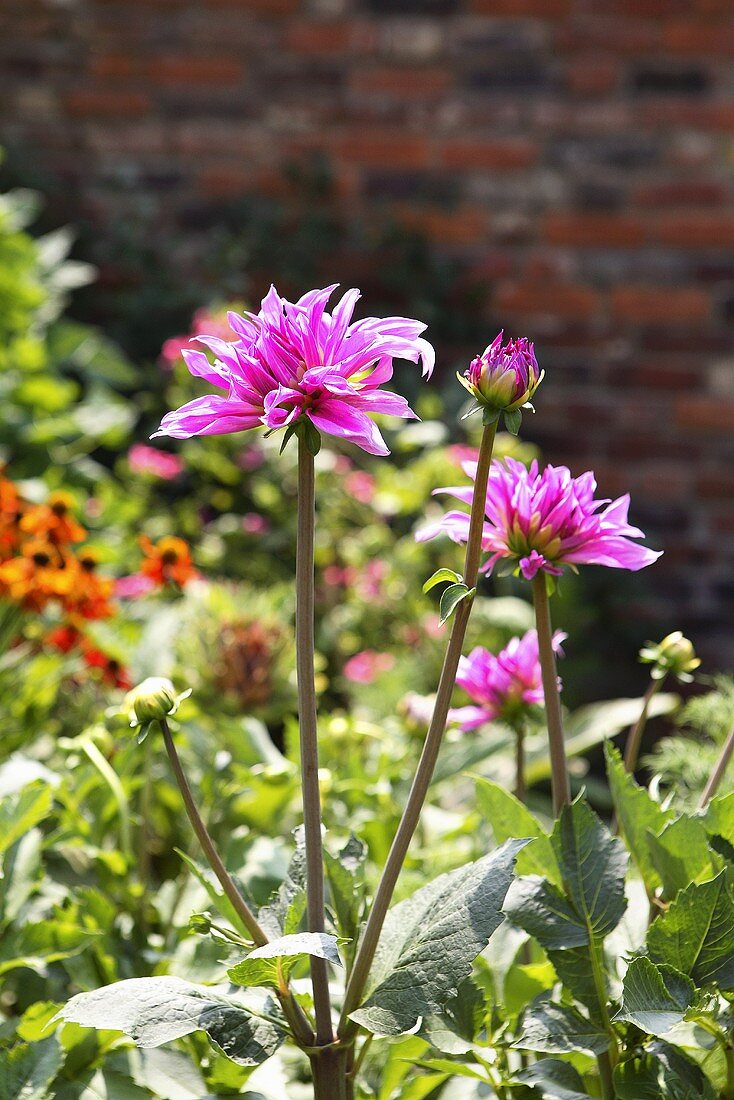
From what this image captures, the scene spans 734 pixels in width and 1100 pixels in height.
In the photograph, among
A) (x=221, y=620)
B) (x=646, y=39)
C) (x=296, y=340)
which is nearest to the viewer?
(x=296, y=340)

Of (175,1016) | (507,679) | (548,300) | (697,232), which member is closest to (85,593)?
(507,679)

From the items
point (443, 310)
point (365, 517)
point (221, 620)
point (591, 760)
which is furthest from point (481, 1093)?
point (443, 310)

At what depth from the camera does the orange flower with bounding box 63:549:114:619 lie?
114 centimetres

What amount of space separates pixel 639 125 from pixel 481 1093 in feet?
7.46

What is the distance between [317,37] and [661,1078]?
2.46 meters

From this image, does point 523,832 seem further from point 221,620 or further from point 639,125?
point 639,125

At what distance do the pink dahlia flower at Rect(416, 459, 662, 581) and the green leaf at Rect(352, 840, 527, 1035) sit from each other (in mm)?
153

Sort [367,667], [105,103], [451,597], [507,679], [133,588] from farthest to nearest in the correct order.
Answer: [105,103], [367,667], [133,588], [507,679], [451,597]

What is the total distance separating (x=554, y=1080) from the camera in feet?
2.01

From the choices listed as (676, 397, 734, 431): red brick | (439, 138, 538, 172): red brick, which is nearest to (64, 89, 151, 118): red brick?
(439, 138, 538, 172): red brick

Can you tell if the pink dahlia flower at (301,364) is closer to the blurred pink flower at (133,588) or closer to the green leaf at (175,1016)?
the green leaf at (175,1016)

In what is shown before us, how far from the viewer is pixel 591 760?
219cm

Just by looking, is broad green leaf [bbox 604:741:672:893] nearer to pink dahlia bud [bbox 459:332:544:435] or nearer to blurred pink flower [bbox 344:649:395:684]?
pink dahlia bud [bbox 459:332:544:435]

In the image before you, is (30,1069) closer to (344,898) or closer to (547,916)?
(344,898)
